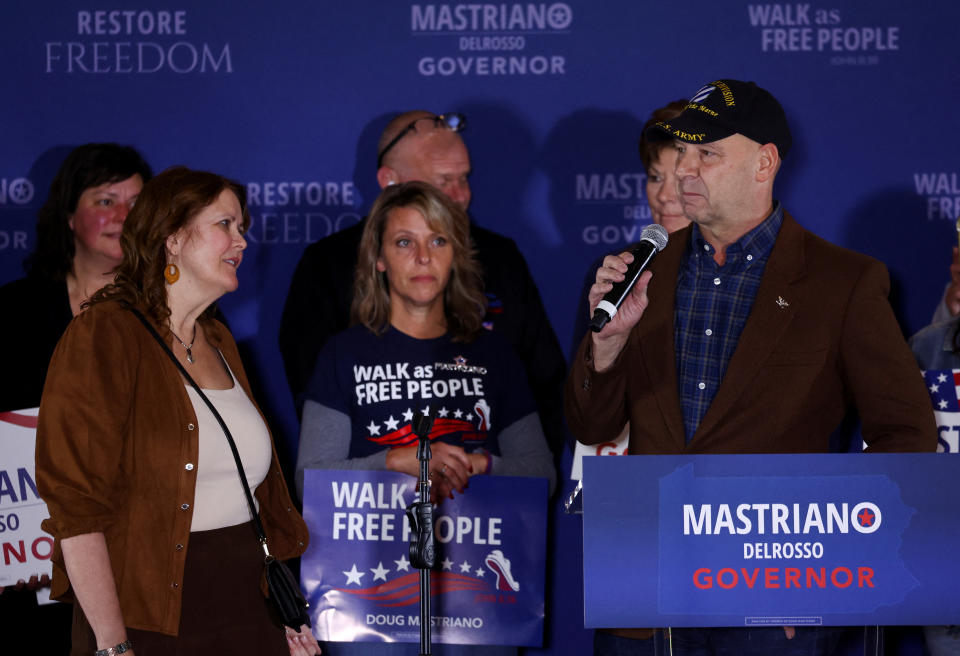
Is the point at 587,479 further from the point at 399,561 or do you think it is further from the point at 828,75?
the point at 828,75

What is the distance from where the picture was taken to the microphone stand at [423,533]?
111 inches

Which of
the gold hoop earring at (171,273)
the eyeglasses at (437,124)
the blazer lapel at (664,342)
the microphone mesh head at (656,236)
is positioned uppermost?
the eyeglasses at (437,124)

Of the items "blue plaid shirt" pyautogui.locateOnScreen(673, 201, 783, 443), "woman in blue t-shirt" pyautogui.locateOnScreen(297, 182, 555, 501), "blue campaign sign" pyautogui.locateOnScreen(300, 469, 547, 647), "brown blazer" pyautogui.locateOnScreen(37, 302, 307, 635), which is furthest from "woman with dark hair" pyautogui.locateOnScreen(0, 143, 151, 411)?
"blue plaid shirt" pyautogui.locateOnScreen(673, 201, 783, 443)

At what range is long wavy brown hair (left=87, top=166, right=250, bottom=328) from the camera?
268cm

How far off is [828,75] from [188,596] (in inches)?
140

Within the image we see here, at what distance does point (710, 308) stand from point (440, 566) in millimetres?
1286

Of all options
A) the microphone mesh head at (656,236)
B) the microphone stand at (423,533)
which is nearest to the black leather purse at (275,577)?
the microphone stand at (423,533)

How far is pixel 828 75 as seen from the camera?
4797 millimetres

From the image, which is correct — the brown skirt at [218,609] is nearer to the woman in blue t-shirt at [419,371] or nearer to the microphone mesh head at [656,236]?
the woman in blue t-shirt at [419,371]

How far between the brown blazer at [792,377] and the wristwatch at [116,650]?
1144 millimetres

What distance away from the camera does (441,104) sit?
193 inches

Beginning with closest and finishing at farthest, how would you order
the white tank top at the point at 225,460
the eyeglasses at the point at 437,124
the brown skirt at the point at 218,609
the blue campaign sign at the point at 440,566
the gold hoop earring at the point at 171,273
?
the brown skirt at the point at 218,609, the white tank top at the point at 225,460, the gold hoop earring at the point at 171,273, the blue campaign sign at the point at 440,566, the eyeglasses at the point at 437,124

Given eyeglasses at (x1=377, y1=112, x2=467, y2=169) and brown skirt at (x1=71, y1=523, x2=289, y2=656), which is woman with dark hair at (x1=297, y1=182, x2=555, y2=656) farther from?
brown skirt at (x1=71, y1=523, x2=289, y2=656)

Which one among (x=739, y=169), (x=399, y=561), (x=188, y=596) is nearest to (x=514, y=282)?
(x=399, y=561)
